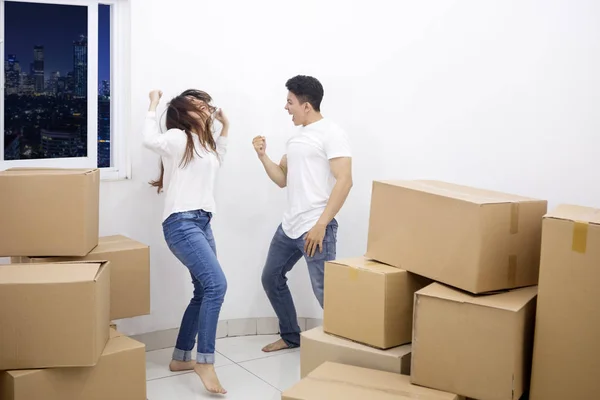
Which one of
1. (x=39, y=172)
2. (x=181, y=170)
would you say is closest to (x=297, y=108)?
(x=181, y=170)

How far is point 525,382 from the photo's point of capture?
2.07 meters

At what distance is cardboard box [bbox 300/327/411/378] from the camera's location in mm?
2250

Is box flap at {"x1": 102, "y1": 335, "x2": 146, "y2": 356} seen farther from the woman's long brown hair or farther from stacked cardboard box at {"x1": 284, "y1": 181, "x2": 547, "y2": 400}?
the woman's long brown hair

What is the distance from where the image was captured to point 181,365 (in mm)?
3303

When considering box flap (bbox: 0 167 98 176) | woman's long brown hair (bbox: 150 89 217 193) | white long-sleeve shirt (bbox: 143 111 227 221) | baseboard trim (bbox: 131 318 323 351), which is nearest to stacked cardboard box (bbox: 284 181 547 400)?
white long-sleeve shirt (bbox: 143 111 227 221)

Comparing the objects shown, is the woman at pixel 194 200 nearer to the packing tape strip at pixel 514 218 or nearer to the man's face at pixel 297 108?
the man's face at pixel 297 108

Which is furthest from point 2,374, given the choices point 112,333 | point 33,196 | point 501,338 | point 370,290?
point 501,338

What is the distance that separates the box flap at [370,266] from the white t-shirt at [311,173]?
73 cm

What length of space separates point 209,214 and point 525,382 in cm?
160

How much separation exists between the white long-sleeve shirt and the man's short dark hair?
51cm

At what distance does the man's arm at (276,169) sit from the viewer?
3.39 meters

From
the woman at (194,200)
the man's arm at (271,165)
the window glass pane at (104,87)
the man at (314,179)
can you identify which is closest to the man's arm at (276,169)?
the man's arm at (271,165)

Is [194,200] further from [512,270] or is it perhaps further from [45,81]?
[512,270]

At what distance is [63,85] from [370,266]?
1864 millimetres
